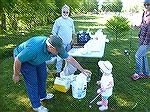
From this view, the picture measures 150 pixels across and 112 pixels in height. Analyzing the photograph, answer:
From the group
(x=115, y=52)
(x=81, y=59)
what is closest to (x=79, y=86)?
(x=81, y=59)

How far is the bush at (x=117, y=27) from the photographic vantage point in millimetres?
8055

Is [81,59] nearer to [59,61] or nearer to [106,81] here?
[59,61]

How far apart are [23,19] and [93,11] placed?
2542 millimetres

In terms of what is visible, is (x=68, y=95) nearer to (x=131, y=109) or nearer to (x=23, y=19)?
(x=131, y=109)

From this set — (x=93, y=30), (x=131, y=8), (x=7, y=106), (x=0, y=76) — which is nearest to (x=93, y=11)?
(x=131, y=8)

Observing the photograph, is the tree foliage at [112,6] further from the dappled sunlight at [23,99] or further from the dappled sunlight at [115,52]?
the dappled sunlight at [23,99]

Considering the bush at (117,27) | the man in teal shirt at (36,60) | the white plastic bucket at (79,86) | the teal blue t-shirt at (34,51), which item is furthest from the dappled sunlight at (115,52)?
the teal blue t-shirt at (34,51)

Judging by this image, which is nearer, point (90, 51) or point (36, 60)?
point (36, 60)

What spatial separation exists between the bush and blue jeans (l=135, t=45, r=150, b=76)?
201 cm

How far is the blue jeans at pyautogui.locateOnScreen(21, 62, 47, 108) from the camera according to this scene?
435 centimetres

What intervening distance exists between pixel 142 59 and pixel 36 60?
273 centimetres

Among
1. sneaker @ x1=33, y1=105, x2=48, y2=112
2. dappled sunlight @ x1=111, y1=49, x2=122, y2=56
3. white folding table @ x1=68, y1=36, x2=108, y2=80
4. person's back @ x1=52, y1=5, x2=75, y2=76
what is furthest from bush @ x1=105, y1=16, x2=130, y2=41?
sneaker @ x1=33, y1=105, x2=48, y2=112

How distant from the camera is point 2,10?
332 inches

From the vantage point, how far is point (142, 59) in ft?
20.2
